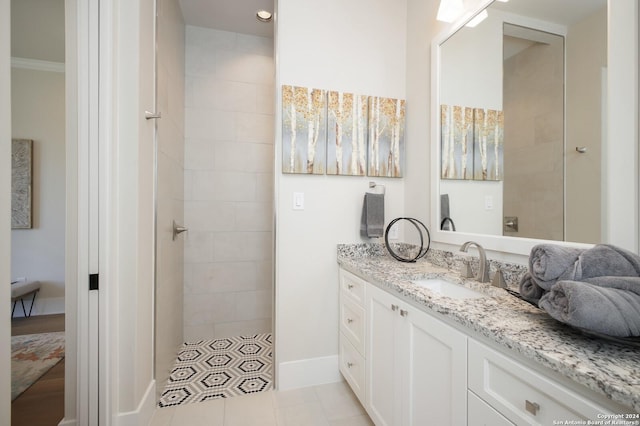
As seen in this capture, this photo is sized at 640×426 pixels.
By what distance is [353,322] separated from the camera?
165cm

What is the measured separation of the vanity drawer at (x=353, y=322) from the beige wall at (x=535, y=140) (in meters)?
0.90

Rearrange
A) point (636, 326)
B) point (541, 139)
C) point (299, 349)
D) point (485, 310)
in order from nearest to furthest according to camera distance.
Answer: point (636, 326), point (485, 310), point (541, 139), point (299, 349)

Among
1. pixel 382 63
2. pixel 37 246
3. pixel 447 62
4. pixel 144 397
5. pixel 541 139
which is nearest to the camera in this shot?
pixel 37 246

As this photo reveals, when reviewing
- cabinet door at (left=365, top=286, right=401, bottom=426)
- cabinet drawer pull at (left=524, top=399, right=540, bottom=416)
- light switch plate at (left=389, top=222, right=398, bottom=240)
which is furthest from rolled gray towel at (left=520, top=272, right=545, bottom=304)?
light switch plate at (left=389, top=222, right=398, bottom=240)

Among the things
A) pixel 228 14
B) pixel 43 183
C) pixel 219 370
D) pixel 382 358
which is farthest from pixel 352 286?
pixel 228 14

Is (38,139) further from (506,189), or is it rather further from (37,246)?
(506,189)

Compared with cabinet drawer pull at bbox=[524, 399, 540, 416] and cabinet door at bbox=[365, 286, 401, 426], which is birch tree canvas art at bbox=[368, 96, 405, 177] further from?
cabinet drawer pull at bbox=[524, 399, 540, 416]

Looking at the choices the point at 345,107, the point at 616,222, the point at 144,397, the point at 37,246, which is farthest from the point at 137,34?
the point at 616,222

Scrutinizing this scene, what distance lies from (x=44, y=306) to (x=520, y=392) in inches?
62.3

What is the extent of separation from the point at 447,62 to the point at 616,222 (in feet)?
4.07

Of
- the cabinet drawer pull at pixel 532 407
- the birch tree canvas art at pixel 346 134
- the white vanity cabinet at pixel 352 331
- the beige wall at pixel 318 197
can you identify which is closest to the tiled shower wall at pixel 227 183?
the beige wall at pixel 318 197

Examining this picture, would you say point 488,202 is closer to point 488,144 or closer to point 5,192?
point 488,144

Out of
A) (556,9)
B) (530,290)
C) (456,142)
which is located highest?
(556,9)

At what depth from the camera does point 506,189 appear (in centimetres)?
132
